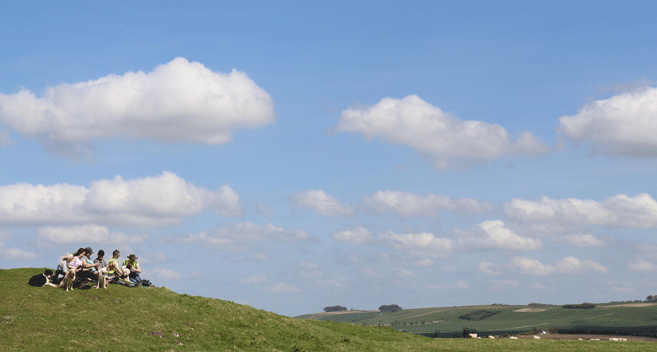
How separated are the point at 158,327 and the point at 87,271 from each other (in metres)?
5.92

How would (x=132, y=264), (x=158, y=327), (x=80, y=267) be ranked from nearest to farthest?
1. (x=158, y=327)
2. (x=80, y=267)
3. (x=132, y=264)

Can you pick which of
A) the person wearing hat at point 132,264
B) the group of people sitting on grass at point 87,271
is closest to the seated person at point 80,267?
the group of people sitting on grass at point 87,271

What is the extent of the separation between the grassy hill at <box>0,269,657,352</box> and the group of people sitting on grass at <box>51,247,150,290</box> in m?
0.73

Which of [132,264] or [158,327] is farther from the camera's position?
[132,264]

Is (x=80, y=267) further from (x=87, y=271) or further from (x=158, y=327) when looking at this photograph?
(x=158, y=327)

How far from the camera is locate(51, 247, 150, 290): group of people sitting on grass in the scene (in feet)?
109

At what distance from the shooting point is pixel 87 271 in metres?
34.2

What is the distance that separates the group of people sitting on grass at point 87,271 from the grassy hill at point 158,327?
0.73 meters

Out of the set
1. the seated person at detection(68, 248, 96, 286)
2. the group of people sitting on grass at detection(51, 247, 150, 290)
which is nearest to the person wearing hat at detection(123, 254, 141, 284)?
the group of people sitting on grass at detection(51, 247, 150, 290)

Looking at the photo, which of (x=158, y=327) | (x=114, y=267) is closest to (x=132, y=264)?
(x=114, y=267)

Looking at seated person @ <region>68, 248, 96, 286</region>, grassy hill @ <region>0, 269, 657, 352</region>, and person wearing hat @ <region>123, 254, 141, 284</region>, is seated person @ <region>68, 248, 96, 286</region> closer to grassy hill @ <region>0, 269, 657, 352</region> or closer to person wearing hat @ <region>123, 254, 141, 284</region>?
grassy hill @ <region>0, 269, 657, 352</region>

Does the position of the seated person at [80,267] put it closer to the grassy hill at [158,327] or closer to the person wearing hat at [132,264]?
the grassy hill at [158,327]

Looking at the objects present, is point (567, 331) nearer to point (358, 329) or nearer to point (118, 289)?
point (358, 329)

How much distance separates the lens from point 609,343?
155 ft
